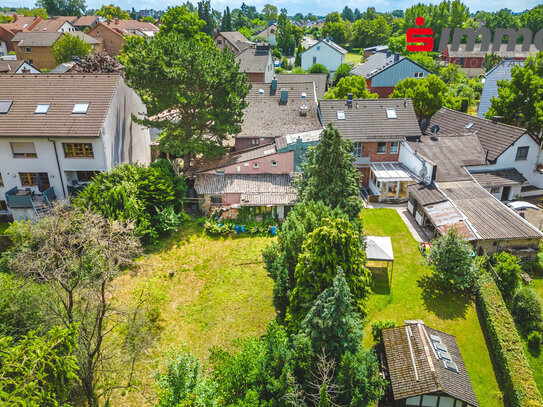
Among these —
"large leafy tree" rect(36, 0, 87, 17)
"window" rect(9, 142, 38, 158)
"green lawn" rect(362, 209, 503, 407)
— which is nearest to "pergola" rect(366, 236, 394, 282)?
"green lawn" rect(362, 209, 503, 407)

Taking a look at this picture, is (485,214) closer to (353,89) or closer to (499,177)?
(499,177)

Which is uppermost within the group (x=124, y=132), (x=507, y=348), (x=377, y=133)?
(x=124, y=132)

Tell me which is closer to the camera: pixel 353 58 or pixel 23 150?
pixel 23 150

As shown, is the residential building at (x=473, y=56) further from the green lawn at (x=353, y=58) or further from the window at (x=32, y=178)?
the window at (x=32, y=178)

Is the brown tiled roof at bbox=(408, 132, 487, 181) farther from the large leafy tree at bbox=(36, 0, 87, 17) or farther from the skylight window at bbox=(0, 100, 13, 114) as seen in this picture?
the large leafy tree at bbox=(36, 0, 87, 17)

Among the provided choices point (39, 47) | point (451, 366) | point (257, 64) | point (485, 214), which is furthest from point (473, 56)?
point (39, 47)

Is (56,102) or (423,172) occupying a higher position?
(56,102)

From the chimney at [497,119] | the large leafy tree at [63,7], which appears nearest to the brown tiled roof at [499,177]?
the chimney at [497,119]
